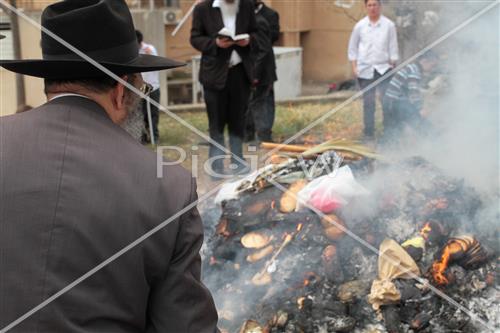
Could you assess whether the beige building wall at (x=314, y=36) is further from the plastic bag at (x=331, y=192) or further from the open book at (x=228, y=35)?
the plastic bag at (x=331, y=192)

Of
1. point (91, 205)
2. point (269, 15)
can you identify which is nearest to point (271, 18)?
point (269, 15)

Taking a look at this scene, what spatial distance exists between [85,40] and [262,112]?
6427 mm

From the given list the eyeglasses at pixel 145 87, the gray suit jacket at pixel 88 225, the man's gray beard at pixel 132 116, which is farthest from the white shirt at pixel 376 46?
the gray suit jacket at pixel 88 225

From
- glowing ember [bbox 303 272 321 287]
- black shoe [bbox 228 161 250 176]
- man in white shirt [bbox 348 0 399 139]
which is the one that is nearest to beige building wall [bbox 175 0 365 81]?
man in white shirt [bbox 348 0 399 139]

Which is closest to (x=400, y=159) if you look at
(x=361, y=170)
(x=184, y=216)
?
(x=361, y=170)

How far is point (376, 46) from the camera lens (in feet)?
26.0

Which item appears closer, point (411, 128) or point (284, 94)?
point (411, 128)

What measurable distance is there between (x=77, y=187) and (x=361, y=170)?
143 inches

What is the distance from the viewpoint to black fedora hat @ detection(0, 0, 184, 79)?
1719mm

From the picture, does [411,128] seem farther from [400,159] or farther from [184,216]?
[184,216]

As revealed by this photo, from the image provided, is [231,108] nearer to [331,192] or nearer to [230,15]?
[230,15]

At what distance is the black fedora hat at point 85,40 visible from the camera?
67.7 inches

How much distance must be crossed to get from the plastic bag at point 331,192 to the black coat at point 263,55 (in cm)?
257

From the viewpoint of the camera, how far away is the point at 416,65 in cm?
794
